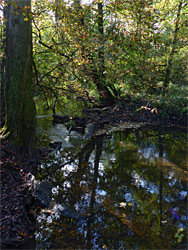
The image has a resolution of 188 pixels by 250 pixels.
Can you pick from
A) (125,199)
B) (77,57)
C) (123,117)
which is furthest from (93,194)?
(123,117)

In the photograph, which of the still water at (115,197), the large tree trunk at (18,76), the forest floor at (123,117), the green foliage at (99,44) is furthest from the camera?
the forest floor at (123,117)

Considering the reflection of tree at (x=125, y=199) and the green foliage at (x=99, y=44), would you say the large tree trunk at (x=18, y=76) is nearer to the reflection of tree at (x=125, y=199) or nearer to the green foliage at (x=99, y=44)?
the reflection of tree at (x=125, y=199)

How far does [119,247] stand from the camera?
3.28 metres

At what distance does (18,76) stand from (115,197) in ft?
13.5

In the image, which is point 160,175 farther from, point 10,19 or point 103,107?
point 103,107

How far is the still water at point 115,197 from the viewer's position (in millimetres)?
3445

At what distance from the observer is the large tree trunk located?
5.52m

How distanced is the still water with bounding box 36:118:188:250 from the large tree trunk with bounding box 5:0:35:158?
1229 mm

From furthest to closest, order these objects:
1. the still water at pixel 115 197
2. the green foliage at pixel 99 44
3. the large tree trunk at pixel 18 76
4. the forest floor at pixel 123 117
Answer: the forest floor at pixel 123 117
the green foliage at pixel 99 44
the large tree trunk at pixel 18 76
the still water at pixel 115 197

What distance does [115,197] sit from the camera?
467 centimetres

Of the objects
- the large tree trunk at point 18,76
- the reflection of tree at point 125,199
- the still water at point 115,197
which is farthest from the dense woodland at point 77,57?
the reflection of tree at point 125,199

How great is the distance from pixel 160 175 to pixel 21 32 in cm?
569

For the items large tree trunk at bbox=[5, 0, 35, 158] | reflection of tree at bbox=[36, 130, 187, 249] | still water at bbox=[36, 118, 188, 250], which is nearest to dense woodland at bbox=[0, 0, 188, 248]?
large tree trunk at bbox=[5, 0, 35, 158]

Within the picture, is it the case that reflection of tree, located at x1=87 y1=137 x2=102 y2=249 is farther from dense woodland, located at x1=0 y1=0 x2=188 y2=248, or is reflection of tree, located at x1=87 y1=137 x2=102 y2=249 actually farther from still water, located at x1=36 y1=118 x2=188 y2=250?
dense woodland, located at x1=0 y1=0 x2=188 y2=248
